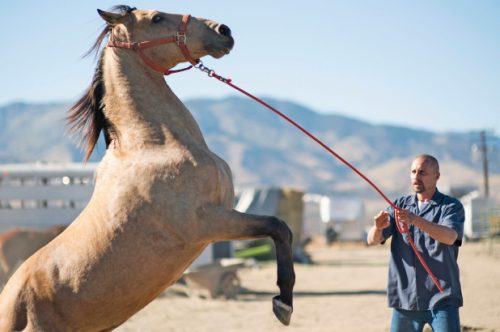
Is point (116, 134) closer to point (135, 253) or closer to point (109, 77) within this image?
point (109, 77)

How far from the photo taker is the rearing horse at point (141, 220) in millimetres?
5445

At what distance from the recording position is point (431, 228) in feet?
18.2

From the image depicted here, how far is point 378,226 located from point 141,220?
6.07 ft

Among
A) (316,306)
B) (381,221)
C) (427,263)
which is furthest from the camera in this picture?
(316,306)

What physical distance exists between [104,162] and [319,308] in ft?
31.0

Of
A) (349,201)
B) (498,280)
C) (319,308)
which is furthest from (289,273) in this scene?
(349,201)

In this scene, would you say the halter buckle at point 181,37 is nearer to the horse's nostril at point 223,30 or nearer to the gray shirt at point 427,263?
the horse's nostril at point 223,30

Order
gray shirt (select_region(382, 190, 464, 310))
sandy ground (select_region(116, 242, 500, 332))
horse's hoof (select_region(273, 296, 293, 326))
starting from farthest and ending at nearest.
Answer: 1. sandy ground (select_region(116, 242, 500, 332))
2. gray shirt (select_region(382, 190, 464, 310))
3. horse's hoof (select_region(273, 296, 293, 326))

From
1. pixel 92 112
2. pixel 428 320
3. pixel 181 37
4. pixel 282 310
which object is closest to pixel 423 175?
pixel 428 320

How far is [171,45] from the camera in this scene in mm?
6008

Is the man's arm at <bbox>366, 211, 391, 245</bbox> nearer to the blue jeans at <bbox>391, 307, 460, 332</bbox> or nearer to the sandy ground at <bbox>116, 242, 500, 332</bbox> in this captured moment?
the blue jeans at <bbox>391, 307, 460, 332</bbox>

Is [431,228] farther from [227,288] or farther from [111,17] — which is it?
[227,288]

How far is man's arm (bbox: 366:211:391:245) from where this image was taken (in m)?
5.94

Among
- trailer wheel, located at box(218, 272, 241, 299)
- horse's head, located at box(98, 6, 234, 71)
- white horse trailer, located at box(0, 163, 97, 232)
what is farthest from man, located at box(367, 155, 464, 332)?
white horse trailer, located at box(0, 163, 97, 232)
